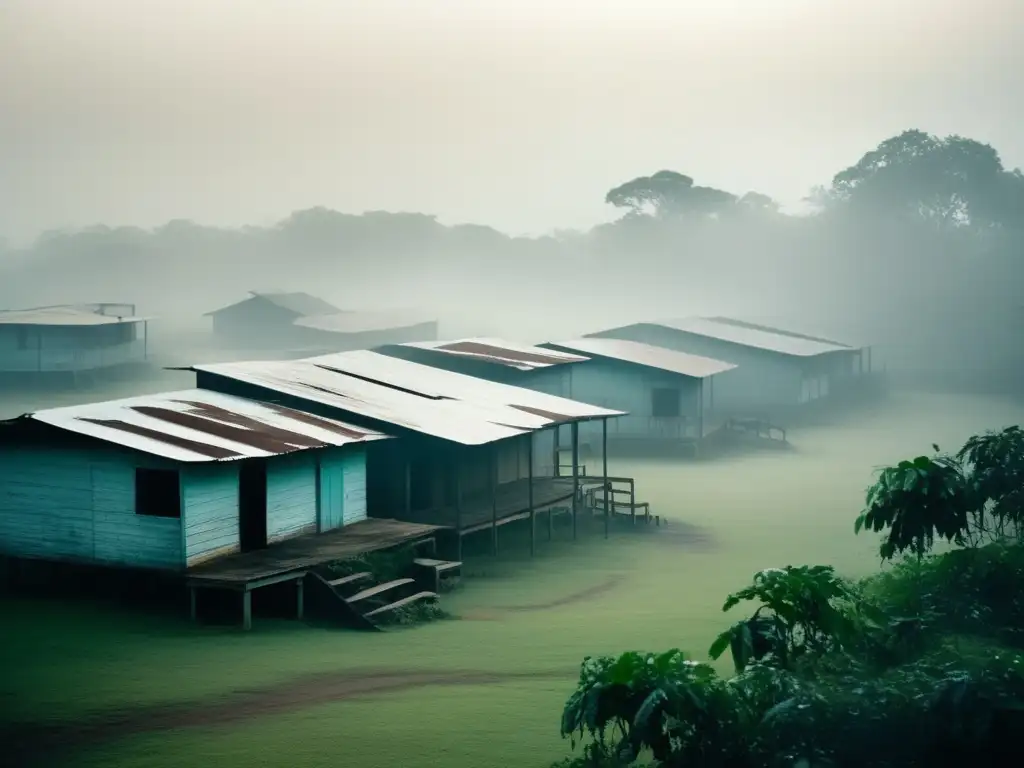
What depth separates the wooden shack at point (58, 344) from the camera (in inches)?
2485

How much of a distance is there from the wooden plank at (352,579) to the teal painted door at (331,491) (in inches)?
115

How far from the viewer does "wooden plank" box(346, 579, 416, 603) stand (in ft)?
73.8

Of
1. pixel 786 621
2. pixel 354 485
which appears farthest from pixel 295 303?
pixel 786 621

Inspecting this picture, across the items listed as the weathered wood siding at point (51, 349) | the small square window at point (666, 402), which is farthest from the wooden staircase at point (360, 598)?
the weathered wood siding at point (51, 349)

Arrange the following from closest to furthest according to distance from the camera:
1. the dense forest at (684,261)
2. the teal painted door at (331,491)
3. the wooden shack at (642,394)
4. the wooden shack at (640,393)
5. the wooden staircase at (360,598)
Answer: the wooden staircase at (360,598), the teal painted door at (331,491), the wooden shack at (640,393), the wooden shack at (642,394), the dense forest at (684,261)

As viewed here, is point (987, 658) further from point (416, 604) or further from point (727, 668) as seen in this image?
point (416, 604)

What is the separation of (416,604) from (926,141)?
114236mm

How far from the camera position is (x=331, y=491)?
26.8 meters

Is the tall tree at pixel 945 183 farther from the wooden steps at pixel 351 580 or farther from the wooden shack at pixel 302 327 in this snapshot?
the wooden steps at pixel 351 580

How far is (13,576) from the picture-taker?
79.8 feet

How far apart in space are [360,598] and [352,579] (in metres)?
0.75

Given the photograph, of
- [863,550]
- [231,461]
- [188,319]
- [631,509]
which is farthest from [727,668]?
[188,319]

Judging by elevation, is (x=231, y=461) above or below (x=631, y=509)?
above

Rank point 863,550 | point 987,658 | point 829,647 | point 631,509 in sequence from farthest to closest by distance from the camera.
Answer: point 631,509
point 863,550
point 829,647
point 987,658
